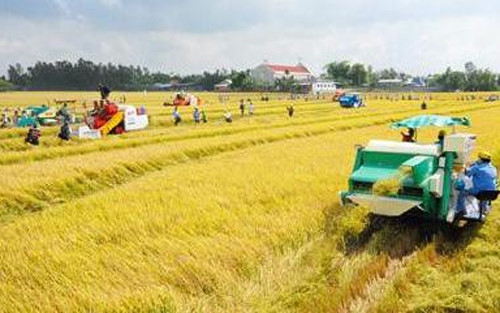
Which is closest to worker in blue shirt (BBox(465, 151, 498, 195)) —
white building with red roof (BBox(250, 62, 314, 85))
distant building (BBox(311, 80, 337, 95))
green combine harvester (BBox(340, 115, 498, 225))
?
green combine harvester (BBox(340, 115, 498, 225))

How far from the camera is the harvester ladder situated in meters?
24.4

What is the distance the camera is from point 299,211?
883 cm

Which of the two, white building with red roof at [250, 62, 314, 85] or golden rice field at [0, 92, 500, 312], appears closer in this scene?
golden rice field at [0, 92, 500, 312]

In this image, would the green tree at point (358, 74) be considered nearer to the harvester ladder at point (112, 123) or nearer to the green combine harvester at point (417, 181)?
the harvester ladder at point (112, 123)

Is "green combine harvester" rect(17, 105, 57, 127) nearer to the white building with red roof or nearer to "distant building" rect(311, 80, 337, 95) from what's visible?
"distant building" rect(311, 80, 337, 95)

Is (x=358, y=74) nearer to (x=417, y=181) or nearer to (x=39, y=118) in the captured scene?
(x=39, y=118)

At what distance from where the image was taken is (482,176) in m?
7.73

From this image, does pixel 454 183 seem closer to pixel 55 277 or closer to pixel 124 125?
pixel 55 277

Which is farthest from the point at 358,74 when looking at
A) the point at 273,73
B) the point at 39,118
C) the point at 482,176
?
the point at 482,176

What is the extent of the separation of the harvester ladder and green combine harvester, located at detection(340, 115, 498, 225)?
17.9 m

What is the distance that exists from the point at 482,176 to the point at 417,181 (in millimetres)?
998

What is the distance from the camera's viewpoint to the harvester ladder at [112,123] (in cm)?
2438

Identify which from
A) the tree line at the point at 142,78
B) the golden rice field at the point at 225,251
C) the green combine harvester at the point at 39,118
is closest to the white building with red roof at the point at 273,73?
the tree line at the point at 142,78

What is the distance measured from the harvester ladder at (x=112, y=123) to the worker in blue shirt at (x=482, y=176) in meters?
19.1
